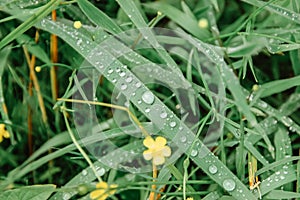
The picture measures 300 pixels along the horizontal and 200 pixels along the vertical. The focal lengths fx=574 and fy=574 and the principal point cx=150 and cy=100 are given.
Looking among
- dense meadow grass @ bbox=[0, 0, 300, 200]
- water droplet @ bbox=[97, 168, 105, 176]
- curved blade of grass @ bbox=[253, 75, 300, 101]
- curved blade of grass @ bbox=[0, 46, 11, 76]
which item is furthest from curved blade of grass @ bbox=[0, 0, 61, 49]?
curved blade of grass @ bbox=[253, 75, 300, 101]

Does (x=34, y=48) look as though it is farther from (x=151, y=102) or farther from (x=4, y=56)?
(x=151, y=102)

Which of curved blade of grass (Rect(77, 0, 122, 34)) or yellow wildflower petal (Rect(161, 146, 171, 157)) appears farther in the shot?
curved blade of grass (Rect(77, 0, 122, 34))

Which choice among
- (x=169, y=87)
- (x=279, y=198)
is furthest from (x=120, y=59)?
(x=279, y=198)

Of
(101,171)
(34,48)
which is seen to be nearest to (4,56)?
(34,48)

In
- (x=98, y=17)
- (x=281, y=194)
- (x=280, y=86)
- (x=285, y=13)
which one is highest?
(x=98, y=17)

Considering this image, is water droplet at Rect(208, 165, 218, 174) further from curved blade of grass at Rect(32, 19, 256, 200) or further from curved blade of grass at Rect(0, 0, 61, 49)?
curved blade of grass at Rect(0, 0, 61, 49)

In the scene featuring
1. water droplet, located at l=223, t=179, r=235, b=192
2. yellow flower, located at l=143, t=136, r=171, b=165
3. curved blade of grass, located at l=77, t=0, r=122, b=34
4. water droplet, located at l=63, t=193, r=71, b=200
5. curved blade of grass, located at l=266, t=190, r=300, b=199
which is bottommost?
curved blade of grass, located at l=266, t=190, r=300, b=199

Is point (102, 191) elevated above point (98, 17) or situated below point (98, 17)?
below

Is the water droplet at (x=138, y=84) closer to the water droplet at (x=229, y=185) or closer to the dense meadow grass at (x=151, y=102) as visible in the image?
the dense meadow grass at (x=151, y=102)

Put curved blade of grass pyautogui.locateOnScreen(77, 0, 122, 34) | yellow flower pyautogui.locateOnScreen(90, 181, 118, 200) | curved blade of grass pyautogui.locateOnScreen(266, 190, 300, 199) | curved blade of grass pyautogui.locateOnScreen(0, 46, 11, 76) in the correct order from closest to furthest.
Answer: yellow flower pyautogui.locateOnScreen(90, 181, 118, 200), curved blade of grass pyautogui.locateOnScreen(266, 190, 300, 199), curved blade of grass pyautogui.locateOnScreen(77, 0, 122, 34), curved blade of grass pyautogui.locateOnScreen(0, 46, 11, 76)

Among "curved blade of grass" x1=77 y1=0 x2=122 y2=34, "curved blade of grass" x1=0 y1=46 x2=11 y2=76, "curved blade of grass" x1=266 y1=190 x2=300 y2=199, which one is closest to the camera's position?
"curved blade of grass" x1=266 y1=190 x2=300 y2=199

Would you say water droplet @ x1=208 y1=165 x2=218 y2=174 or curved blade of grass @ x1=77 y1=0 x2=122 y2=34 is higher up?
curved blade of grass @ x1=77 y1=0 x2=122 y2=34
